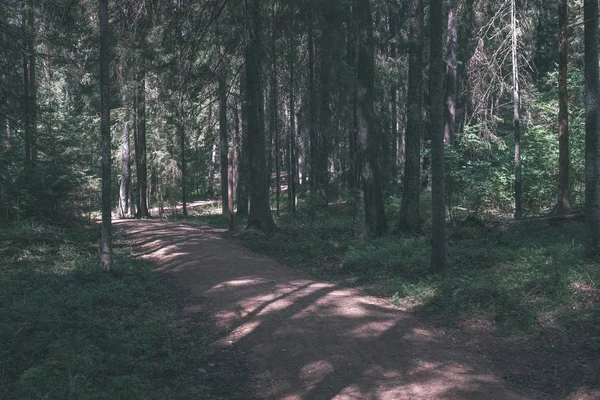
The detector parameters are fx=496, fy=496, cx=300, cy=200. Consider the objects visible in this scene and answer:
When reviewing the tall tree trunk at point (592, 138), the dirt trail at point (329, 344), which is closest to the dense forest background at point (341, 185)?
the tall tree trunk at point (592, 138)

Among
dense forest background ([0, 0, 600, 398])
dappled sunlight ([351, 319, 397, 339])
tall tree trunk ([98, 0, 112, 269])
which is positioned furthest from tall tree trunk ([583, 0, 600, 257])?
tall tree trunk ([98, 0, 112, 269])

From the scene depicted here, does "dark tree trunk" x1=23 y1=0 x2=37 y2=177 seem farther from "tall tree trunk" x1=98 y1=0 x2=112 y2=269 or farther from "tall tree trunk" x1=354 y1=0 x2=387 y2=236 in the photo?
"tall tree trunk" x1=354 y1=0 x2=387 y2=236

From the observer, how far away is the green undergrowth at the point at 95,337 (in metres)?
5.36

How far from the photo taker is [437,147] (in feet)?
34.9

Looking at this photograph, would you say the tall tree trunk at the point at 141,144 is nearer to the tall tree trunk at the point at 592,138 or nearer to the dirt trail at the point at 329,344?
the dirt trail at the point at 329,344

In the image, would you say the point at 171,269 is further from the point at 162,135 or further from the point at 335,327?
the point at 162,135

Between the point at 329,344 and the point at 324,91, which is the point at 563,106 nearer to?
the point at 324,91

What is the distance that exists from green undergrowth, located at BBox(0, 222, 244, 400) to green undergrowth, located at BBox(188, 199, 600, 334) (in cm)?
436

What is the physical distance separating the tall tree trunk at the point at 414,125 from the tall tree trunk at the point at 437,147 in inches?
163

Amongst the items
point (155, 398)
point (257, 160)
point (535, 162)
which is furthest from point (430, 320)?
point (535, 162)

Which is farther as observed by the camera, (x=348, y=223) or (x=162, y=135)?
(x=162, y=135)

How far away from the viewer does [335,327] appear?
8070mm

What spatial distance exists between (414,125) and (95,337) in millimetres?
11490

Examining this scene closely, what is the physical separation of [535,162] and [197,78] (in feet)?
44.9
